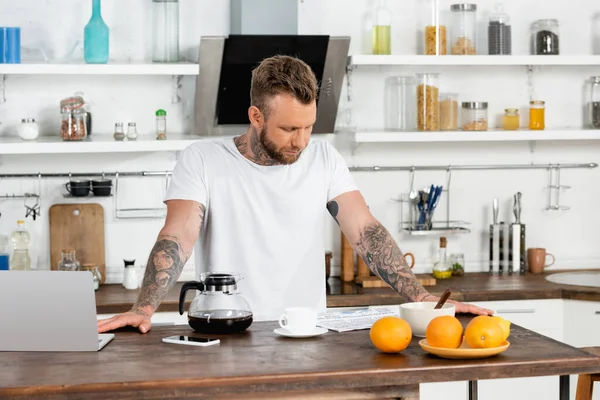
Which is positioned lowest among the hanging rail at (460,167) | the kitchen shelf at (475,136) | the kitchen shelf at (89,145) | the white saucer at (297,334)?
the white saucer at (297,334)

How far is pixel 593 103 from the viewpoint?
4695 mm

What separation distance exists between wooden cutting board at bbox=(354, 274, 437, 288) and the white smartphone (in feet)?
6.58

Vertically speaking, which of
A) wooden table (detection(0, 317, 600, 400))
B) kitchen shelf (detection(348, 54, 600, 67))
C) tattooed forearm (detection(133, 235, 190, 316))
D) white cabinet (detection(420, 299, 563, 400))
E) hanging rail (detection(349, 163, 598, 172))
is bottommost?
white cabinet (detection(420, 299, 563, 400))

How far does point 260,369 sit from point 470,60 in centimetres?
279

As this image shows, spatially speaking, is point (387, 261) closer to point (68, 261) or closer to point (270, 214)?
point (270, 214)

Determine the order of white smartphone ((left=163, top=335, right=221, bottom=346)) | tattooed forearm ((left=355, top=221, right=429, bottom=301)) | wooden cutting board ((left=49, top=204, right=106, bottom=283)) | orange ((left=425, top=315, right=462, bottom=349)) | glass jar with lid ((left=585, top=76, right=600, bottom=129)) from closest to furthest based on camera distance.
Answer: orange ((left=425, top=315, right=462, bottom=349)), white smartphone ((left=163, top=335, right=221, bottom=346)), tattooed forearm ((left=355, top=221, right=429, bottom=301)), wooden cutting board ((left=49, top=204, right=106, bottom=283)), glass jar with lid ((left=585, top=76, right=600, bottom=129))

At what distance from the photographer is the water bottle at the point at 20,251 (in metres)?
4.25

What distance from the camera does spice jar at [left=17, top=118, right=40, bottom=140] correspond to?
13.5ft

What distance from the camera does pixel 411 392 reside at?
79.9 inches

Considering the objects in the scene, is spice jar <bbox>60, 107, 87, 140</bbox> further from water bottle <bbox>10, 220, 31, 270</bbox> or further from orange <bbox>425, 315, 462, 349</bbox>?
orange <bbox>425, 315, 462, 349</bbox>

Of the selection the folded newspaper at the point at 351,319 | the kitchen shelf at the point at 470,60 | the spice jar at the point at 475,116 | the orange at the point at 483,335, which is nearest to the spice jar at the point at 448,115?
the spice jar at the point at 475,116

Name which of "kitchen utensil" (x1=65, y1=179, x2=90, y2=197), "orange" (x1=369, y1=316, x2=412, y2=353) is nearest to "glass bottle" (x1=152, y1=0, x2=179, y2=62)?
"kitchen utensil" (x1=65, y1=179, x2=90, y2=197)

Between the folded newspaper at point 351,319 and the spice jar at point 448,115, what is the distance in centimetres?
201

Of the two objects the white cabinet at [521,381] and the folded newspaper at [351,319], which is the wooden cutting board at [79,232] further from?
the folded newspaper at [351,319]
